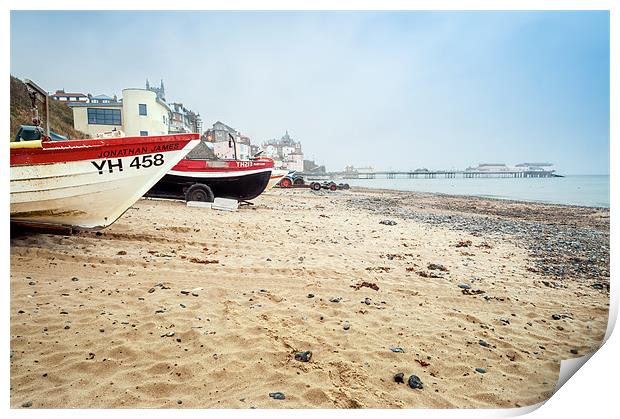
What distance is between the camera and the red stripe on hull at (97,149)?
2.29 m

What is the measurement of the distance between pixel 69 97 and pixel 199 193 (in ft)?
9.21

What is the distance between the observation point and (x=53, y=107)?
2557mm

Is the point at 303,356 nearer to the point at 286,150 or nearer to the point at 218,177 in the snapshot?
the point at 286,150

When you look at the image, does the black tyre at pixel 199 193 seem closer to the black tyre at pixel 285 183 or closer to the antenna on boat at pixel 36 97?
the antenna on boat at pixel 36 97

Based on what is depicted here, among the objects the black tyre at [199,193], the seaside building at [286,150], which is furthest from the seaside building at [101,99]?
the black tyre at [199,193]

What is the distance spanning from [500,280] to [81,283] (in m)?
3.01

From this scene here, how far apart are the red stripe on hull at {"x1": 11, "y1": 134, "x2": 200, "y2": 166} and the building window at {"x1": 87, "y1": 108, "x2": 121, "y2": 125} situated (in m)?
0.52

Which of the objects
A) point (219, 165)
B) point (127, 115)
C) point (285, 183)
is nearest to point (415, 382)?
point (127, 115)

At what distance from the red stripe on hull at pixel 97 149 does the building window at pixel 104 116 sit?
20.5 inches

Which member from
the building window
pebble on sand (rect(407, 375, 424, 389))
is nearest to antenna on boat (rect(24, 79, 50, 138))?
the building window

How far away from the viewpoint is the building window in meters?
2.86

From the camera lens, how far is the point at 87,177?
8.34ft

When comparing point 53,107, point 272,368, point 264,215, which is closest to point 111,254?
point 53,107
